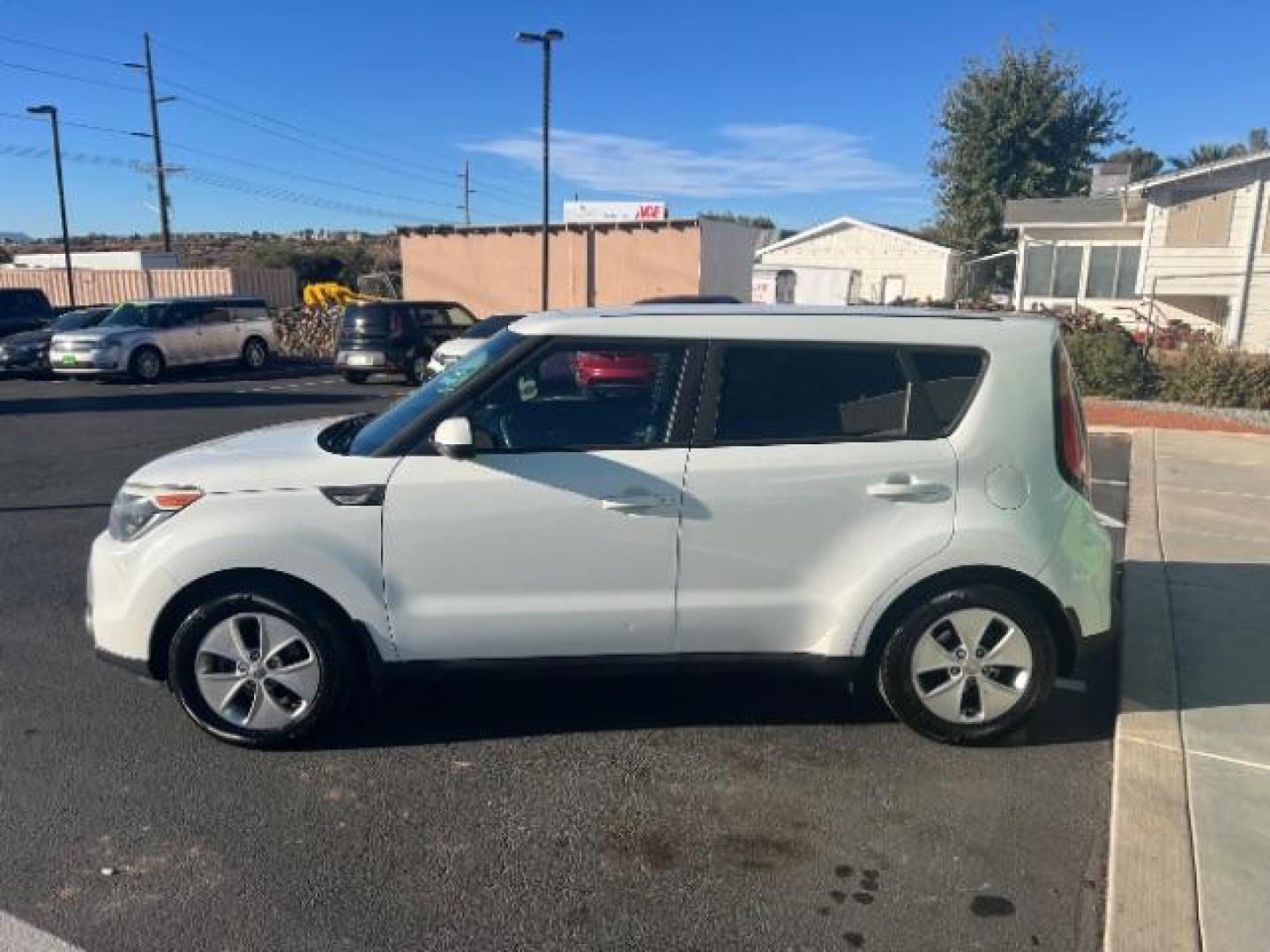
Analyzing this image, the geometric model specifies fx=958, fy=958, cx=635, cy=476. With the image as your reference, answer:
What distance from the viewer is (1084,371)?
1445 centimetres

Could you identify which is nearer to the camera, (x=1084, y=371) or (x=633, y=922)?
(x=633, y=922)

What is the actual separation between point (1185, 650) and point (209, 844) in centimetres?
429

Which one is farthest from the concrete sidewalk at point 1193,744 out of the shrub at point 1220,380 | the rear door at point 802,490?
the shrub at point 1220,380

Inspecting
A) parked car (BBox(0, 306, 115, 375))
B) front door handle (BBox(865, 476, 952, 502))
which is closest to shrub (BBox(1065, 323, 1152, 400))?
front door handle (BBox(865, 476, 952, 502))

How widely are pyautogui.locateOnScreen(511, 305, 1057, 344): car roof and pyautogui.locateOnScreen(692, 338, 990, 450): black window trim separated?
22mm

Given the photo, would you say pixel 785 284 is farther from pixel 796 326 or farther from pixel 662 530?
pixel 662 530

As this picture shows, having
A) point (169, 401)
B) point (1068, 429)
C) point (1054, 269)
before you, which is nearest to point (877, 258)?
point (1054, 269)

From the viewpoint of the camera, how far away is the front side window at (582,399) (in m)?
3.60

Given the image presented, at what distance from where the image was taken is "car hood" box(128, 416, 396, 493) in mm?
3541

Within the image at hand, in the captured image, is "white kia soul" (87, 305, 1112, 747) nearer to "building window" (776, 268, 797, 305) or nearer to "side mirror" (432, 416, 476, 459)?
"side mirror" (432, 416, 476, 459)

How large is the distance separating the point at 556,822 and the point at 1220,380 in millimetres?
13601

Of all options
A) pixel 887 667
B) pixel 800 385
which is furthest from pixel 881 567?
pixel 800 385

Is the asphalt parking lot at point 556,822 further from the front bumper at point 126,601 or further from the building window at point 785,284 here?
the building window at point 785,284

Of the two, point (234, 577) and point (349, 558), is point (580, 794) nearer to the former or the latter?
point (349, 558)
